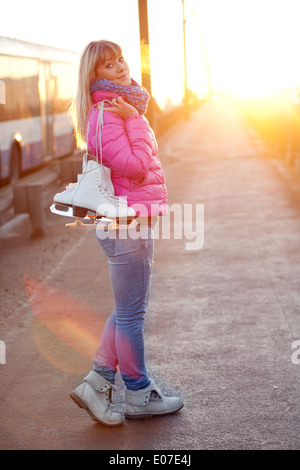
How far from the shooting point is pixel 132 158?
362 cm

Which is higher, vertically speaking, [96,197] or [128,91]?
[128,91]

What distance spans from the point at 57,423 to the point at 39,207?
604 cm

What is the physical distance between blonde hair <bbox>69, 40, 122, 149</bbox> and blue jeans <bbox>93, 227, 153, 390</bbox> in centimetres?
61

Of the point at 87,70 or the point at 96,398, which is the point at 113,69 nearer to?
the point at 87,70

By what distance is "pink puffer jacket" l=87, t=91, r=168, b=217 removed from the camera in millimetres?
3645

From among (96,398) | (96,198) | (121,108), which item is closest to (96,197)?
(96,198)

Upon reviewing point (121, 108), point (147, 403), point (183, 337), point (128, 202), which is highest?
point (121, 108)

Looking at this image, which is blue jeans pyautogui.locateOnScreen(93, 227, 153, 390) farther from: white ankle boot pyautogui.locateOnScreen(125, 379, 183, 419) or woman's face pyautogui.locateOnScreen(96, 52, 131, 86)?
woman's face pyautogui.locateOnScreen(96, 52, 131, 86)

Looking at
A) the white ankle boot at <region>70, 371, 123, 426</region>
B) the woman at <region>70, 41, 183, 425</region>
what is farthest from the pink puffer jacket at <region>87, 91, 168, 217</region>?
the white ankle boot at <region>70, 371, 123, 426</region>

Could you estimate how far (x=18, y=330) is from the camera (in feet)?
19.0

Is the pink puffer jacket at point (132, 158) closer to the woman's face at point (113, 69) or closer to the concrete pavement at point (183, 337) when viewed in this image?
the woman's face at point (113, 69)

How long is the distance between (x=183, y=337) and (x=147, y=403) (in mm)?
1521

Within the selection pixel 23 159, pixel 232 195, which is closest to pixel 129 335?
pixel 232 195

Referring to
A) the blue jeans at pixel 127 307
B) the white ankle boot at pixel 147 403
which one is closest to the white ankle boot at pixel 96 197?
the blue jeans at pixel 127 307
